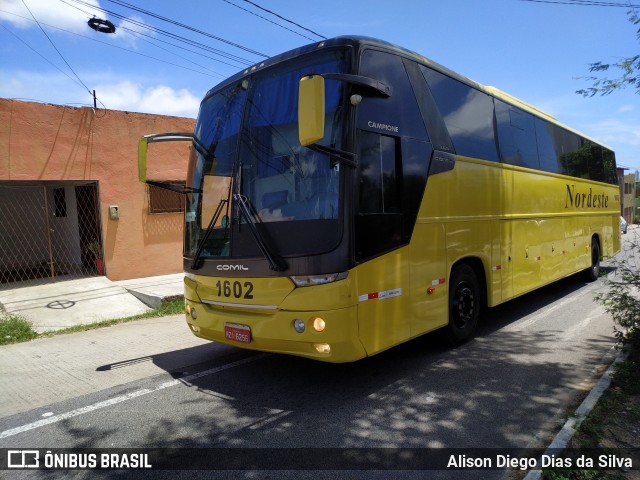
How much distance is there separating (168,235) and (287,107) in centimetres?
765

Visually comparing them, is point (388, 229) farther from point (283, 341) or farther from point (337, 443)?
point (337, 443)

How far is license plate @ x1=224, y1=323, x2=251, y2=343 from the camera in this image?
14.0ft

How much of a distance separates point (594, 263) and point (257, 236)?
10.1 metres

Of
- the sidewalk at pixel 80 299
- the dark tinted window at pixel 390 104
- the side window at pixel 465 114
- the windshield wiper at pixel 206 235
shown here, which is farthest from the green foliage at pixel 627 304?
the sidewalk at pixel 80 299

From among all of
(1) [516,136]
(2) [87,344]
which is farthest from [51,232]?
(1) [516,136]

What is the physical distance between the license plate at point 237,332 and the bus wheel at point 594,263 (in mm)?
9643

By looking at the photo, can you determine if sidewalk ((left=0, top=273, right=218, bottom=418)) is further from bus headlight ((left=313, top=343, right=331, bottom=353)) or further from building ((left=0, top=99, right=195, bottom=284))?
bus headlight ((left=313, top=343, right=331, bottom=353))

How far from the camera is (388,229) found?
4281 mm

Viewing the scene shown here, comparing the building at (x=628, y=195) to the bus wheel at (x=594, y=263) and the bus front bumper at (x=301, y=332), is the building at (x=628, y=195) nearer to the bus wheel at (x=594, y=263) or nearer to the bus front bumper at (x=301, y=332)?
the bus wheel at (x=594, y=263)

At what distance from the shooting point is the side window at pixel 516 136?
6866mm

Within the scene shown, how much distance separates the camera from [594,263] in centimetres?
1097

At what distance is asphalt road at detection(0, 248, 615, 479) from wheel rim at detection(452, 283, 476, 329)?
35cm

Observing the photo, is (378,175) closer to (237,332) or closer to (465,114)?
(237,332)

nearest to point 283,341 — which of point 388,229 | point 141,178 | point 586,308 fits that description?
point 388,229
